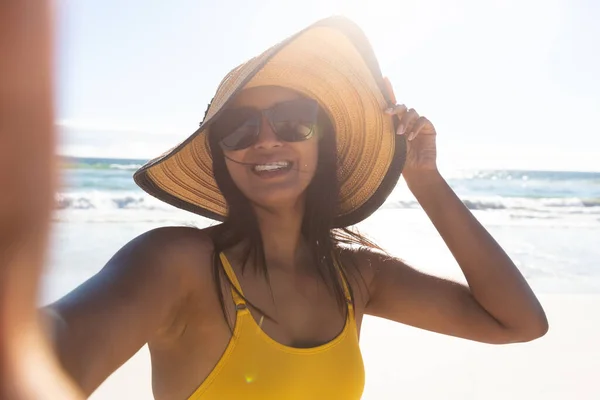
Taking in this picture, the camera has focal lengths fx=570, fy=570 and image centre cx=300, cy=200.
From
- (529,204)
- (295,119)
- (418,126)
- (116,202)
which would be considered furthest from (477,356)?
(529,204)

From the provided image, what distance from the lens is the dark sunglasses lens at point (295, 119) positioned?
218cm

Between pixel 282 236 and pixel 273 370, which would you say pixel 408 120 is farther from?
pixel 273 370

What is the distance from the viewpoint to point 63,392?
617mm

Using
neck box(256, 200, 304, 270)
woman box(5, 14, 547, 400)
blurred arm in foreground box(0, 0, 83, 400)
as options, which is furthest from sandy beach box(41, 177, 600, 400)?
blurred arm in foreground box(0, 0, 83, 400)

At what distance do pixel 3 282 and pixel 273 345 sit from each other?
49.4 inches

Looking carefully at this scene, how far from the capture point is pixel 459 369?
4938mm

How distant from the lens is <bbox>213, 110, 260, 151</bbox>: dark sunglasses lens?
2154 mm

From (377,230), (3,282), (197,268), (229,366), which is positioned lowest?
(377,230)

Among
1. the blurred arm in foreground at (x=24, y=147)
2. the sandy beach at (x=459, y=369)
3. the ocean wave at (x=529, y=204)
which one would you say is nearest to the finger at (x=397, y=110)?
the blurred arm in foreground at (x=24, y=147)

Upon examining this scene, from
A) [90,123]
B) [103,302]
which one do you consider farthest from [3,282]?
[90,123]

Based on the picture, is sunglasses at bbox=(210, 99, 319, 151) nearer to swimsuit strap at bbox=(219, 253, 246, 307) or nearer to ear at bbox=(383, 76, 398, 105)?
ear at bbox=(383, 76, 398, 105)

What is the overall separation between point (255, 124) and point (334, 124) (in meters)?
0.47

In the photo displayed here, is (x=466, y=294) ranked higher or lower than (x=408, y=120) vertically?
lower

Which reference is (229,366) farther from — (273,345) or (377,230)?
(377,230)
